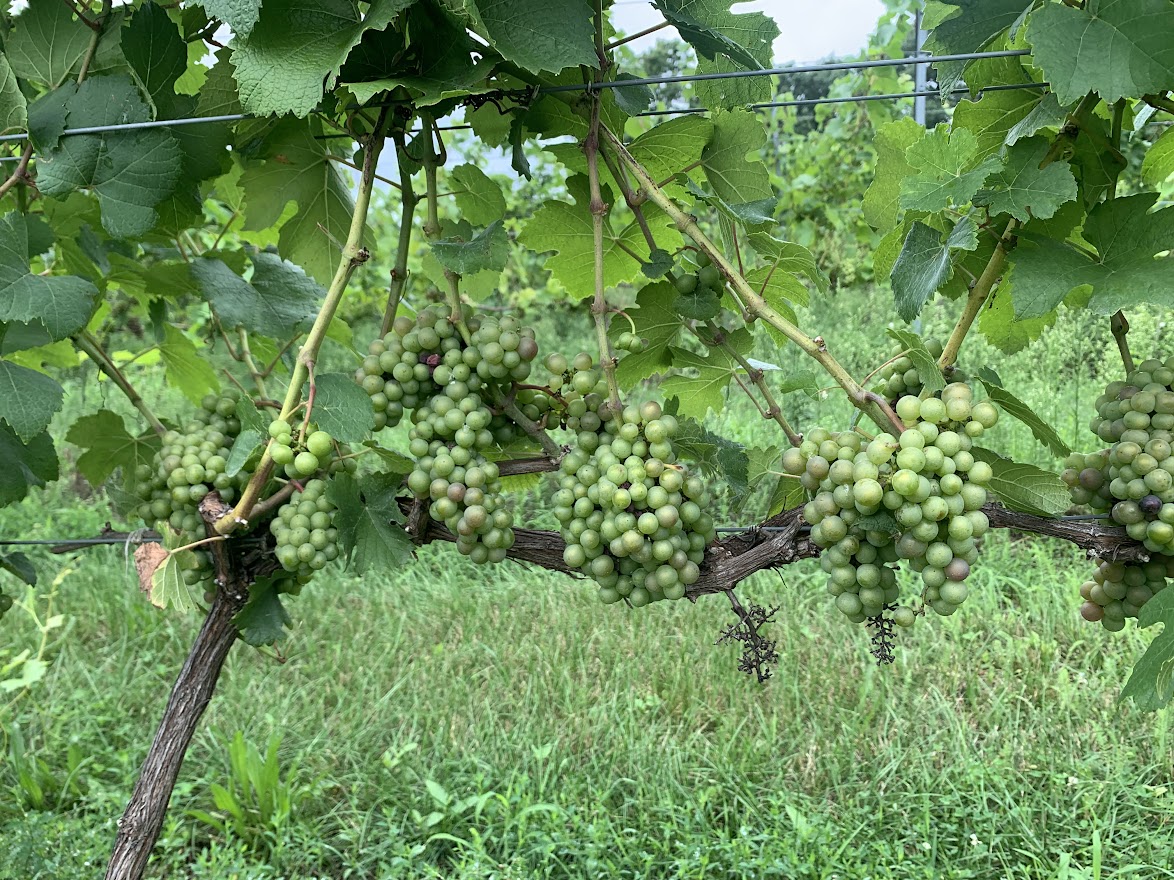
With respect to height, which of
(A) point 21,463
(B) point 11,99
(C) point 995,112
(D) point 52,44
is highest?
(C) point 995,112

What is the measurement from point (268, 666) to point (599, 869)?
1601 millimetres

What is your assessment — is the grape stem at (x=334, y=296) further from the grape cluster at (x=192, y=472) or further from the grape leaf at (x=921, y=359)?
the grape leaf at (x=921, y=359)

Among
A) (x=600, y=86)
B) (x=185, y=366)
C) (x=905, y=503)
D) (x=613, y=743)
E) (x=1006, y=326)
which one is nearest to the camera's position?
(x=905, y=503)

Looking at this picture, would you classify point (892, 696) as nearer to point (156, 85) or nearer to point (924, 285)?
point (924, 285)

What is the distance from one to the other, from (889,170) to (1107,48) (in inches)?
14.2

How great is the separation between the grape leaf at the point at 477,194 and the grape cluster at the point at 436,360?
1.03 feet

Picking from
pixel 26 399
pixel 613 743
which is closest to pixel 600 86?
pixel 26 399

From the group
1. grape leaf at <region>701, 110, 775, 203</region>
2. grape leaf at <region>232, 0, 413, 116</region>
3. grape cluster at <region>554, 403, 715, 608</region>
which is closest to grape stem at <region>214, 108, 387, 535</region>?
grape leaf at <region>232, 0, 413, 116</region>

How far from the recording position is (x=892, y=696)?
2961mm

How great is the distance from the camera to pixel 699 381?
1482mm

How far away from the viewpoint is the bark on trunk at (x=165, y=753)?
64.1 inches

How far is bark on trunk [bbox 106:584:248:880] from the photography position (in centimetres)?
163

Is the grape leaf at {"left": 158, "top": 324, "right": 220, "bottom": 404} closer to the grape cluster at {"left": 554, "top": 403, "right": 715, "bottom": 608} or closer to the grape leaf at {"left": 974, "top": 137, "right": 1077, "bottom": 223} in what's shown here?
the grape cluster at {"left": 554, "top": 403, "right": 715, "bottom": 608}

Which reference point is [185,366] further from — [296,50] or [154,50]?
[296,50]
